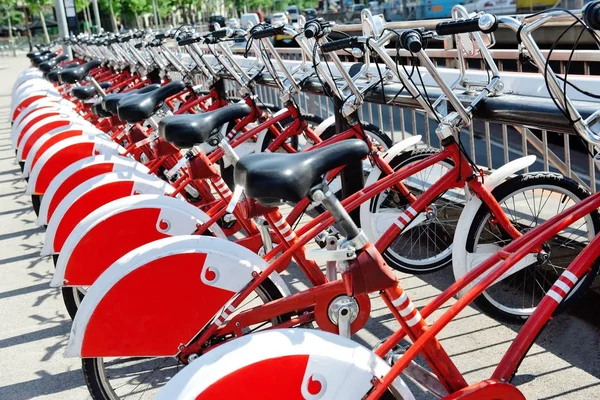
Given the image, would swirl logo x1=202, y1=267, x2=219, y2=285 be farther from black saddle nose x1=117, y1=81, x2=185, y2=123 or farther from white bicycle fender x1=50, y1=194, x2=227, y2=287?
black saddle nose x1=117, y1=81, x2=185, y2=123

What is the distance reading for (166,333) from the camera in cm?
308

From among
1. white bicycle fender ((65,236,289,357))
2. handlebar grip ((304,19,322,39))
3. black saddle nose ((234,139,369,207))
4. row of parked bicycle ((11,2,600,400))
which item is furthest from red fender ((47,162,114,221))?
black saddle nose ((234,139,369,207))

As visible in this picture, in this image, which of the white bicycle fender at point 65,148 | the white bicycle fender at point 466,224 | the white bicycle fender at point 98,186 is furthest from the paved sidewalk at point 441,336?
the white bicycle fender at point 65,148

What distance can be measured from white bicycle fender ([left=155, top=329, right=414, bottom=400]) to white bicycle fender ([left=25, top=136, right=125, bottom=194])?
12.1 ft

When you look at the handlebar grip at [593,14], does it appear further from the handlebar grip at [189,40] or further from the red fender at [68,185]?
the handlebar grip at [189,40]

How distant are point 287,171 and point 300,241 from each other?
1.19 metres

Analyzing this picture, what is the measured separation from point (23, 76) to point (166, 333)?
37.7ft

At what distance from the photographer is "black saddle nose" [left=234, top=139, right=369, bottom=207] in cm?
217

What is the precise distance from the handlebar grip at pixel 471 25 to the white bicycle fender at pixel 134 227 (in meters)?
1.50

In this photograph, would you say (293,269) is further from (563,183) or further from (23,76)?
(23,76)

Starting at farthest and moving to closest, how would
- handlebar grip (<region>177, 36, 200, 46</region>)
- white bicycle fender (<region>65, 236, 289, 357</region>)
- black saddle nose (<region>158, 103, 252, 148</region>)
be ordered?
handlebar grip (<region>177, 36, 200, 46</region>) → black saddle nose (<region>158, 103, 252, 148</region>) → white bicycle fender (<region>65, 236, 289, 357</region>)

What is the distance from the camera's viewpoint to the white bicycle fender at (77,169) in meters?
4.93

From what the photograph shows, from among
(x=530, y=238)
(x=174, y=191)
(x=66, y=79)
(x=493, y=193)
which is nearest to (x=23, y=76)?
(x=66, y=79)

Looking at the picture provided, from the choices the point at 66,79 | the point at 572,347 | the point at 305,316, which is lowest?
the point at 572,347
